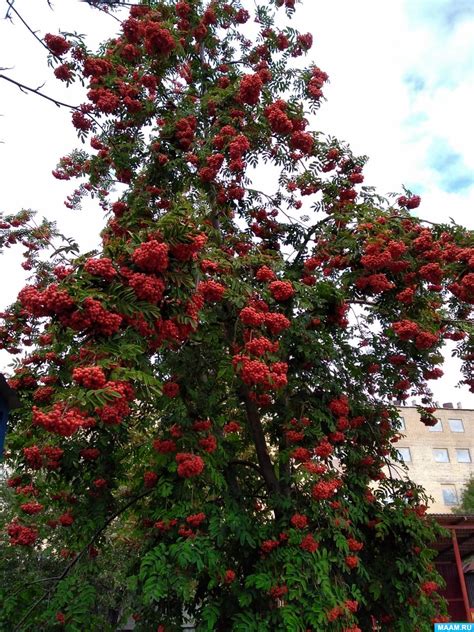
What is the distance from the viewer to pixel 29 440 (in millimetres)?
5406

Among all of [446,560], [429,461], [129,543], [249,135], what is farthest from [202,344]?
[429,461]

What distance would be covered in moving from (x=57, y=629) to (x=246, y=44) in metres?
8.76

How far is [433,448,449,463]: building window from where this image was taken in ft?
116

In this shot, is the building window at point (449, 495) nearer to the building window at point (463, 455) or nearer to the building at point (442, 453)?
the building at point (442, 453)

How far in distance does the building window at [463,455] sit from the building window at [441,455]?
2.95ft

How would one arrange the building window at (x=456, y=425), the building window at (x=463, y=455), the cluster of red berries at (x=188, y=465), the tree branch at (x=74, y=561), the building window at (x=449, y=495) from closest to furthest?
the cluster of red berries at (x=188, y=465), the tree branch at (x=74, y=561), the building window at (x=449, y=495), the building window at (x=463, y=455), the building window at (x=456, y=425)

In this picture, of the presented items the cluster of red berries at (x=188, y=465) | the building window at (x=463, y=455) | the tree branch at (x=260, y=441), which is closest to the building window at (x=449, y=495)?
the building window at (x=463, y=455)

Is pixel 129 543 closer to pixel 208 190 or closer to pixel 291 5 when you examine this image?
pixel 208 190

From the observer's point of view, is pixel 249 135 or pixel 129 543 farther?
pixel 129 543

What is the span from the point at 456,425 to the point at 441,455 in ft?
8.85

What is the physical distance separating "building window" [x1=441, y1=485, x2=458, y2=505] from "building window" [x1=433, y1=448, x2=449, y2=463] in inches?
67.3

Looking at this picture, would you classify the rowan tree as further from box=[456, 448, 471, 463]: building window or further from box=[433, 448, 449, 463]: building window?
box=[456, 448, 471, 463]: building window

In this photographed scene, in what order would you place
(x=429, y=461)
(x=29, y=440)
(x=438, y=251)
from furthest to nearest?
1. (x=429, y=461)
2. (x=438, y=251)
3. (x=29, y=440)

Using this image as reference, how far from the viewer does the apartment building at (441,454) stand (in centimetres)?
3438
